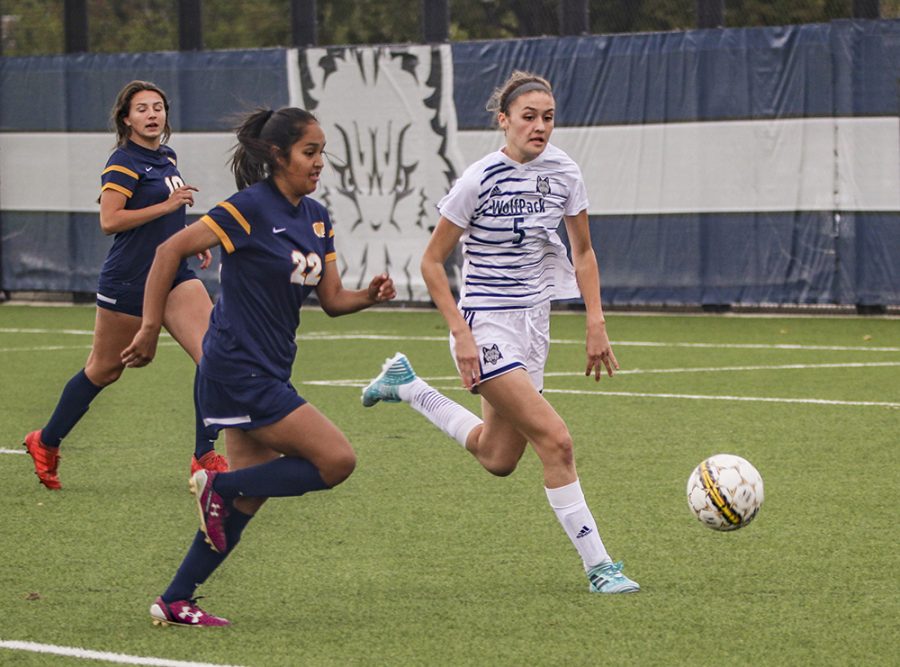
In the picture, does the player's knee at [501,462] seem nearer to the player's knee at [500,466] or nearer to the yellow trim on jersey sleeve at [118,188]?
the player's knee at [500,466]

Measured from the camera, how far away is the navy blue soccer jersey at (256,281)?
5941 millimetres

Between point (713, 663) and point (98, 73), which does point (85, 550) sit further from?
point (98, 73)

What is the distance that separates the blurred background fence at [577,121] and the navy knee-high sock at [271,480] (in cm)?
1259

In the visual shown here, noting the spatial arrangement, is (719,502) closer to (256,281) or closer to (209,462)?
(256,281)

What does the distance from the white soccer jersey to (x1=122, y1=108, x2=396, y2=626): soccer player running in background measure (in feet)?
2.63

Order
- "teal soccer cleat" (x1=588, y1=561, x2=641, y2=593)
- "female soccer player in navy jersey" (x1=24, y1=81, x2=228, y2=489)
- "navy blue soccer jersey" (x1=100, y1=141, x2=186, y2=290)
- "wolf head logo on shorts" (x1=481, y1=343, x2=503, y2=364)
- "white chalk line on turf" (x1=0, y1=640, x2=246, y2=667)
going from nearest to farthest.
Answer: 1. "white chalk line on turf" (x1=0, y1=640, x2=246, y2=667)
2. "teal soccer cleat" (x1=588, y1=561, x2=641, y2=593)
3. "wolf head logo on shorts" (x1=481, y1=343, x2=503, y2=364)
4. "female soccer player in navy jersey" (x1=24, y1=81, x2=228, y2=489)
5. "navy blue soccer jersey" (x1=100, y1=141, x2=186, y2=290)

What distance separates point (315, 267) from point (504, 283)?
106cm

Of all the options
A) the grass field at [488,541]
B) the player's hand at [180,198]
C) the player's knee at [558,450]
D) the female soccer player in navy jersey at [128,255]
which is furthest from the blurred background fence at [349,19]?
the player's knee at [558,450]

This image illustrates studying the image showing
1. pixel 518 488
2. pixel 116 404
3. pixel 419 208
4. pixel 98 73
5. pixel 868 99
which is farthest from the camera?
pixel 98 73

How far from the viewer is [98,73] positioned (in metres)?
21.5

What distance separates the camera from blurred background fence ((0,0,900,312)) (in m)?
17.6

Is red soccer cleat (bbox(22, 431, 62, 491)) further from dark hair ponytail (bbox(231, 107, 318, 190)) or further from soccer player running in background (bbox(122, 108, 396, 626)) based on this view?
dark hair ponytail (bbox(231, 107, 318, 190))

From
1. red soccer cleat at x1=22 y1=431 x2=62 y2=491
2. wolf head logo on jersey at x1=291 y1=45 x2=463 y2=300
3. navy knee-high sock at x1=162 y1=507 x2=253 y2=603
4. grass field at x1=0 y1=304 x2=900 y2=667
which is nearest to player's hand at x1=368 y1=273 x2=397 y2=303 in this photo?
navy knee-high sock at x1=162 y1=507 x2=253 y2=603

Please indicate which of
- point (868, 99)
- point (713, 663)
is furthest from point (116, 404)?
point (868, 99)
